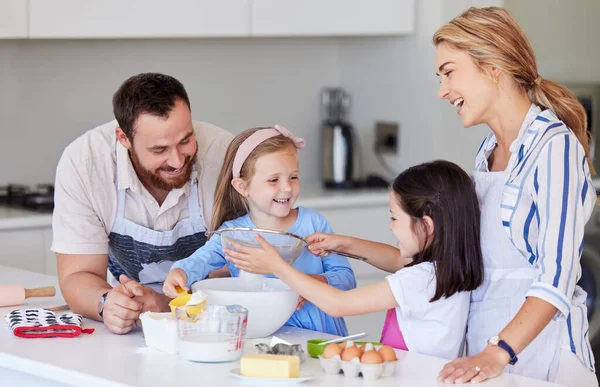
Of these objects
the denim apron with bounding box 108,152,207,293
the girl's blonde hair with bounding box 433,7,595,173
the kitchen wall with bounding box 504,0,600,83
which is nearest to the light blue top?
the denim apron with bounding box 108,152,207,293

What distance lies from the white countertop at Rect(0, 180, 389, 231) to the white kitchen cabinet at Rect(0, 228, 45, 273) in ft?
0.07

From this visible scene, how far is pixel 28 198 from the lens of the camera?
11.6 feet

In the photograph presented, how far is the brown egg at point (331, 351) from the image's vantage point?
5.57 ft

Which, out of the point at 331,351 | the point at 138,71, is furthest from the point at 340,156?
the point at 331,351

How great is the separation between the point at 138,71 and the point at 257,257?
86.0 inches

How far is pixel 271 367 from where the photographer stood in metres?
1.65

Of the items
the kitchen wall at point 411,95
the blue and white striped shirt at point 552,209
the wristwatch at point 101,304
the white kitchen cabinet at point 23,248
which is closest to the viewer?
the blue and white striped shirt at point 552,209

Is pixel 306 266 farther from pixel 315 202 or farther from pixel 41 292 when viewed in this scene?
pixel 315 202

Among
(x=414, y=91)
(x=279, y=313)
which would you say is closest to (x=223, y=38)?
(x=414, y=91)

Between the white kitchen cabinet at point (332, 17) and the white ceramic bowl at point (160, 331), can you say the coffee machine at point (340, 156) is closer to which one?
the white kitchen cabinet at point (332, 17)

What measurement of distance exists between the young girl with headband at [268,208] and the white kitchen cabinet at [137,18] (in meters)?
1.34

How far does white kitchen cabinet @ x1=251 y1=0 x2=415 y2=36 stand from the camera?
380 cm

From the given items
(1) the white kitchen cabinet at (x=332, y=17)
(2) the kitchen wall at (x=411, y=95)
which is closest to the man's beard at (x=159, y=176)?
Result: (1) the white kitchen cabinet at (x=332, y=17)

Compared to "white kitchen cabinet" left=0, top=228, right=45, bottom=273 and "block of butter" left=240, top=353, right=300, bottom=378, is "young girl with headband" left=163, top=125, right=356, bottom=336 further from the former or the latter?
"white kitchen cabinet" left=0, top=228, right=45, bottom=273
